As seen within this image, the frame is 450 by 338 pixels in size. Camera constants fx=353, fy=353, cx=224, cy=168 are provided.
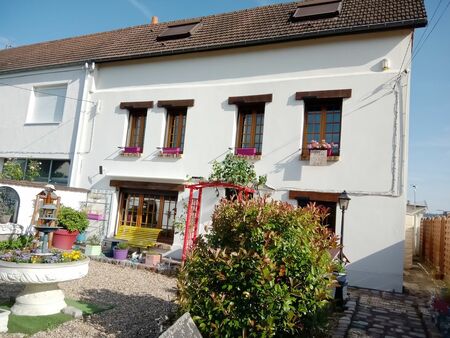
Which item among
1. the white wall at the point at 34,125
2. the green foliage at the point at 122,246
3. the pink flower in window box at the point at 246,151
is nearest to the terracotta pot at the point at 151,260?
the green foliage at the point at 122,246

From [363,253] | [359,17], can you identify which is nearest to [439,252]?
[363,253]

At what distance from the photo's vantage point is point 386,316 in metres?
6.20

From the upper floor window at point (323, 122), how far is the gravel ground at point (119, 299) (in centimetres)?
549

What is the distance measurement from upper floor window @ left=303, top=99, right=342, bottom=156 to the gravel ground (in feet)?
18.0

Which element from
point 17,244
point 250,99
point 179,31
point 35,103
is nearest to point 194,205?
point 250,99

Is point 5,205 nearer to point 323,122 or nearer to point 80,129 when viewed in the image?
point 80,129

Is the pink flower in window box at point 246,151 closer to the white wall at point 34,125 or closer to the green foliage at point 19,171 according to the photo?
the white wall at point 34,125

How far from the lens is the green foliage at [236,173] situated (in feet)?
32.1

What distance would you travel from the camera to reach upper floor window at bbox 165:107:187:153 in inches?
472

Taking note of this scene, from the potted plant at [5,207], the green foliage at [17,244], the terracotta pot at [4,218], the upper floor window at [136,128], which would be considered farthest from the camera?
the upper floor window at [136,128]

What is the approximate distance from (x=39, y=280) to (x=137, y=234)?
267 inches

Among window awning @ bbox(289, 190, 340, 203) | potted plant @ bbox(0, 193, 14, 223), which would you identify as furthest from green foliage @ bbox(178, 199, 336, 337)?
potted plant @ bbox(0, 193, 14, 223)

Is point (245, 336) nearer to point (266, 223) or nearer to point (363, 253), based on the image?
point (266, 223)

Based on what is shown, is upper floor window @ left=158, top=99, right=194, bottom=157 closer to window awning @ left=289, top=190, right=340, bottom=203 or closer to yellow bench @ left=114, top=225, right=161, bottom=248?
yellow bench @ left=114, top=225, right=161, bottom=248
